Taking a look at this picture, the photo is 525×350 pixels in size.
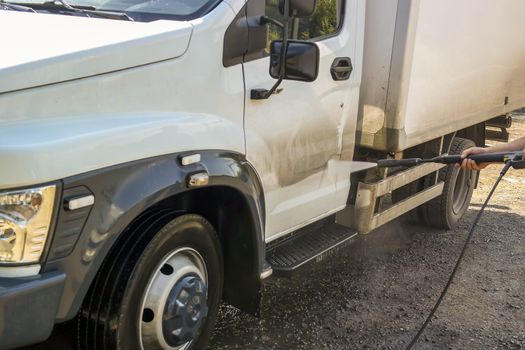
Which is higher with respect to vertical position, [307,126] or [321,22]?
[321,22]

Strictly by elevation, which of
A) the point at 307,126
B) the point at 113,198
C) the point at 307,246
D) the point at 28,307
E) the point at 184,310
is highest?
the point at 113,198

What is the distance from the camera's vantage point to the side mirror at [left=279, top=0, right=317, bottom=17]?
2832mm

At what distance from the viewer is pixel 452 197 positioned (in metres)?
5.91

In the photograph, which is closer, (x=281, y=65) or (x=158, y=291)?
(x=158, y=291)

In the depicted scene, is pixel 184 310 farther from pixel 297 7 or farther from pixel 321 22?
pixel 321 22

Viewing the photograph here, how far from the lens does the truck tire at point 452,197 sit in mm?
5715

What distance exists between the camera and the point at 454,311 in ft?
13.9

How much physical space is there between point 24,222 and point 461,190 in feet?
16.6

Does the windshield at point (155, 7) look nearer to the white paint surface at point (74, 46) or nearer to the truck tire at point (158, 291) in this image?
the white paint surface at point (74, 46)

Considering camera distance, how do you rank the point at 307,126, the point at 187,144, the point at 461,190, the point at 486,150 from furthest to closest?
the point at 461,190
the point at 307,126
the point at 486,150
the point at 187,144

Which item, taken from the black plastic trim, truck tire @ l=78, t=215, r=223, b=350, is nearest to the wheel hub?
truck tire @ l=78, t=215, r=223, b=350

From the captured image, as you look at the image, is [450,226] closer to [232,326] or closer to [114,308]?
[232,326]

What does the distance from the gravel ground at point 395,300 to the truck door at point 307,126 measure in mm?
687

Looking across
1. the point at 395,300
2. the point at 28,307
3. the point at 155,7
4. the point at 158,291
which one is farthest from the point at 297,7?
the point at 395,300
